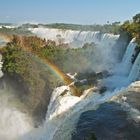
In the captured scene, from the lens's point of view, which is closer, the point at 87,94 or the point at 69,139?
the point at 69,139

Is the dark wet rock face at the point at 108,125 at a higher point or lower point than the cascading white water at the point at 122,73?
higher

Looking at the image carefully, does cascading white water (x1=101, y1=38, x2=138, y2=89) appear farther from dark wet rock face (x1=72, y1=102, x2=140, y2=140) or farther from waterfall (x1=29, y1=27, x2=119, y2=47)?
waterfall (x1=29, y1=27, x2=119, y2=47)

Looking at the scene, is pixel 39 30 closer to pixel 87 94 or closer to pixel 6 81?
pixel 6 81

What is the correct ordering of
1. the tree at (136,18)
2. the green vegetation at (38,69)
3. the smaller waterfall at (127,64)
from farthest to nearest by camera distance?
the tree at (136,18) → the smaller waterfall at (127,64) → the green vegetation at (38,69)

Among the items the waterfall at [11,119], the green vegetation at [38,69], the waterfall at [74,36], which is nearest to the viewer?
the waterfall at [11,119]

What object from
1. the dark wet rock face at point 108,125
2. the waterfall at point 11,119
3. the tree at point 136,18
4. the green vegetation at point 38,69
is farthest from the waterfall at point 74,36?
the dark wet rock face at point 108,125

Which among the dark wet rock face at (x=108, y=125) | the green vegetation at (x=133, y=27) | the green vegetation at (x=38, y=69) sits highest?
the dark wet rock face at (x=108, y=125)

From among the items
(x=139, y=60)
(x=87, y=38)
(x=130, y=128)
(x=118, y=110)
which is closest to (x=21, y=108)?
(x=139, y=60)

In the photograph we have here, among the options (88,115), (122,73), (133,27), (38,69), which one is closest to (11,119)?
(38,69)

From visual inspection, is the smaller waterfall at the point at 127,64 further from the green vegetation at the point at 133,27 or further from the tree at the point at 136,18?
the tree at the point at 136,18
